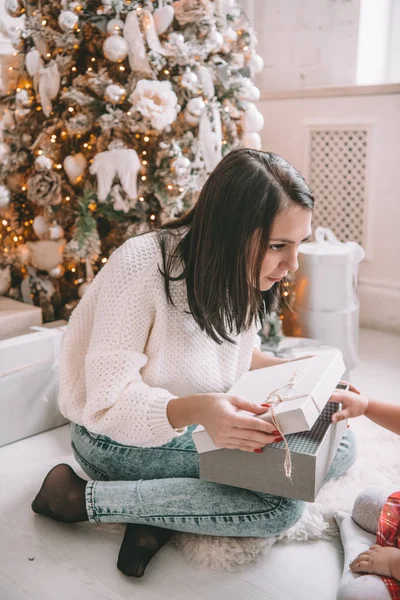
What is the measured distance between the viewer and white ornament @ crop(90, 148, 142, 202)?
78.2 inches

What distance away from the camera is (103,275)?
1.36 metres

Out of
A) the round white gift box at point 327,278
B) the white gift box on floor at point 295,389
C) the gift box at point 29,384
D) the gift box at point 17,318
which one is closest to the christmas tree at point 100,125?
the gift box at point 17,318

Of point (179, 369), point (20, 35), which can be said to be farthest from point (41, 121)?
point (179, 369)

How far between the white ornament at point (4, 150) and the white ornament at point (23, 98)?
14 centimetres

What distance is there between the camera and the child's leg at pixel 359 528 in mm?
1151

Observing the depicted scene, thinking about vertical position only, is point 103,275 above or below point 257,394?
above

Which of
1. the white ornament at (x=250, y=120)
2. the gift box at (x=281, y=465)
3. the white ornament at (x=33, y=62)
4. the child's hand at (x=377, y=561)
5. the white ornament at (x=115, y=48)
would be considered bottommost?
the child's hand at (x=377, y=561)

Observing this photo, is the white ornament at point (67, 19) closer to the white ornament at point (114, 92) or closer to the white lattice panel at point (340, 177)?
the white ornament at point (114, 92)

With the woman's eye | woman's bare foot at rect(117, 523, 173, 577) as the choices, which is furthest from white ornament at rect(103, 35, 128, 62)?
woman's bare foot at rect(117, 523, 173, 577)

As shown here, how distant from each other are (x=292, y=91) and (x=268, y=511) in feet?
7.37

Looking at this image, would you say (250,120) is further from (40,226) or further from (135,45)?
(40,226)

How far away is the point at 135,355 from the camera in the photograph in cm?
125

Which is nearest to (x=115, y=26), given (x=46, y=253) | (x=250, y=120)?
(x=250, y=120)

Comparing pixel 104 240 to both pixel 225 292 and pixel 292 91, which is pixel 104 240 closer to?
pixel 225 292
